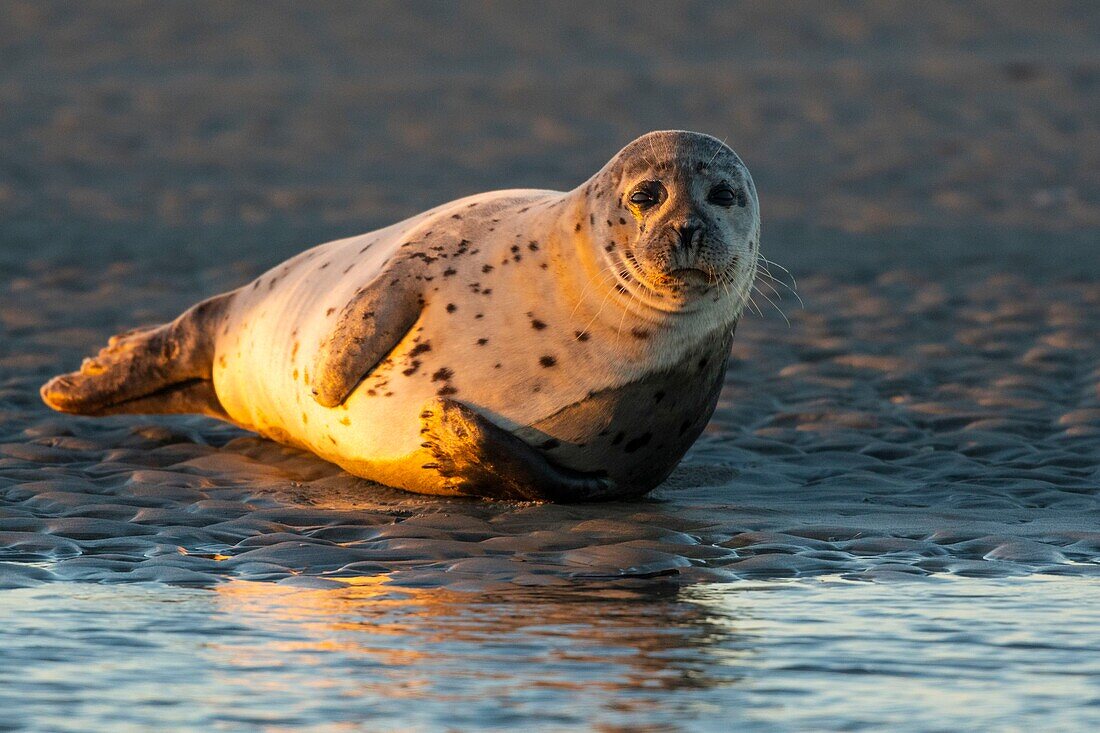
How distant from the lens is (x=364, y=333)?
6750 mm

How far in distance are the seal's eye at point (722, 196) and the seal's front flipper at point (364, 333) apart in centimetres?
104

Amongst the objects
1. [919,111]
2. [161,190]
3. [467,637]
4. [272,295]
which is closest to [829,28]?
[919,111]

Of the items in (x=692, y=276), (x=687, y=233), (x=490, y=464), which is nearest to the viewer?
(x=687, y=233)

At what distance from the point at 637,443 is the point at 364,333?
94 centimetres

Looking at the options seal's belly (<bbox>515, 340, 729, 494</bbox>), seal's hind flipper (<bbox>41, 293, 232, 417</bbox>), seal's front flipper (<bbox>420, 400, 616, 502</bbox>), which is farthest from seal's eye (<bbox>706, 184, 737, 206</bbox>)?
seal's hind flipper (<bbox>41, 293, 232, 417</bbox>)

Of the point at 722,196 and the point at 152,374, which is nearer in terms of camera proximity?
the point at 722,196

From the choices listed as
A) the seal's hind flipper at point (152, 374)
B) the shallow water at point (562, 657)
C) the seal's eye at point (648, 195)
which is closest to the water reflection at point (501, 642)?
the shallow water at point (562, 657)

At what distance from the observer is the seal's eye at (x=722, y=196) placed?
6.46m

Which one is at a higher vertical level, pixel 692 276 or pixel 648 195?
pixel 648 195

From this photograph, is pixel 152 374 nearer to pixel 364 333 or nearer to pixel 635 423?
pixel 364 333

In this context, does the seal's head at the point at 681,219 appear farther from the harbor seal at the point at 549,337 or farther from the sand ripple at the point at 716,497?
the sand ripple at the point at 716,497

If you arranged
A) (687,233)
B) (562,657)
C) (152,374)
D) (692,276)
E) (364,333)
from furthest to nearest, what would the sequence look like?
(152,374) < (364,333) < (692,276) < (687,233) < (562,657)

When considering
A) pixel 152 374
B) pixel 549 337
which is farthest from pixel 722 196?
pixel 152 374

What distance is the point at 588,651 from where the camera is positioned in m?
4.88
